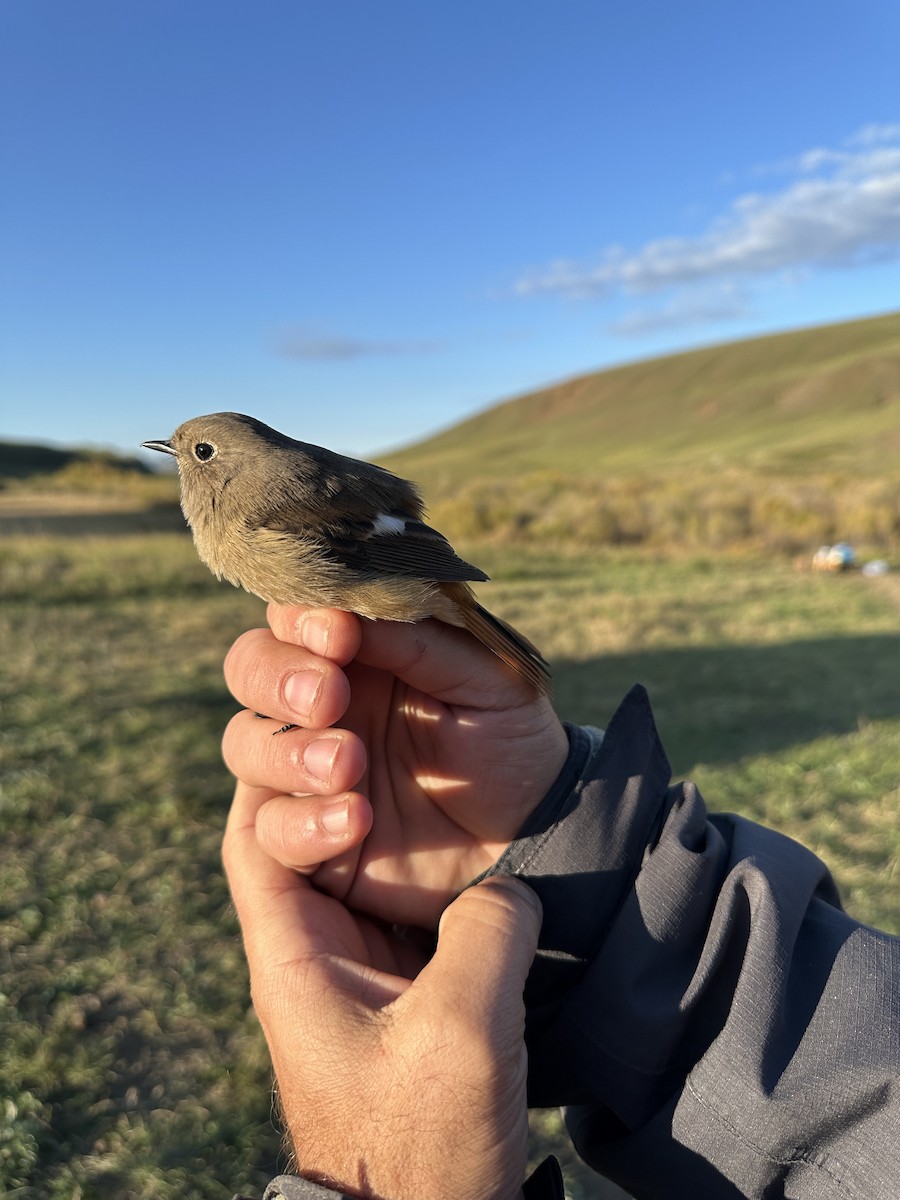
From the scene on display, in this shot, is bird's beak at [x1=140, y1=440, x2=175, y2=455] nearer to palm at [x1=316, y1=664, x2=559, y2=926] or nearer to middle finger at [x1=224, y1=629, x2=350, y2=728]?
middle finger at [x1=224, y1=629, x2=350, y2=728]

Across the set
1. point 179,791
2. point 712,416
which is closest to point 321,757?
point 179,791

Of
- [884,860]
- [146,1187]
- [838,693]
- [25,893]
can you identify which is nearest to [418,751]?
[146,1187]

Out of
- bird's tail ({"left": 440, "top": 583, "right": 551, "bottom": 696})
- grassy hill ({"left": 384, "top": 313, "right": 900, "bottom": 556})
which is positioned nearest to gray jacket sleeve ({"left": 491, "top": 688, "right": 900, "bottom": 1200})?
bird's tail ({"left": 440, "top": 583, "right": 551, "bottom": 696})

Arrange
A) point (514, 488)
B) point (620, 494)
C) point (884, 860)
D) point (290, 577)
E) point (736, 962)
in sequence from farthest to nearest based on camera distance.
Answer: point (514, 488) → point (620, 494) → point (884, 860) → point (290, 577) → point (736, 962)

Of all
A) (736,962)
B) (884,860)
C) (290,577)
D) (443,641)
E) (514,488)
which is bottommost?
(884,860)

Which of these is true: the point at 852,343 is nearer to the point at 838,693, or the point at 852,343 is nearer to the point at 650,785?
the point at 838,693
